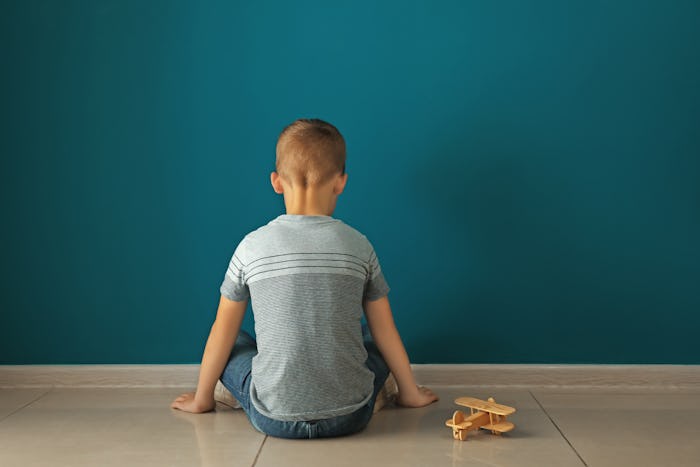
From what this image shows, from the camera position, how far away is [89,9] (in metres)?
1.74

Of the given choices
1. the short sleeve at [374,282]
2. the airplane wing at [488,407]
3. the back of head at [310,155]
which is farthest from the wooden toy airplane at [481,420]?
the back of head at [310,155]

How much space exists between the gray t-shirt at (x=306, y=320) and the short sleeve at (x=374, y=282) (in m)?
0.04

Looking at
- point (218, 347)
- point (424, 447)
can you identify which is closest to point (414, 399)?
point (424, 447)

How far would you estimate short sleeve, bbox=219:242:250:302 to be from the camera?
1454 millimetres

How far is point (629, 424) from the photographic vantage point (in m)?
1.46

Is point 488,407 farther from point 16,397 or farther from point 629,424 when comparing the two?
point 16,397

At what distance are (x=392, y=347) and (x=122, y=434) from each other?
1.64ft

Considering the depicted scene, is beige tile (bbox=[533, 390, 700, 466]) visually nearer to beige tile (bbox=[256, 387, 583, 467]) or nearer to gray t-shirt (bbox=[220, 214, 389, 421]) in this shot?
beige tile (bbox=[256, 387, 583, 467])

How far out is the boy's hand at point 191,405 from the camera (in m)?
1.56

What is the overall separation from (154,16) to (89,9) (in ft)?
0.45

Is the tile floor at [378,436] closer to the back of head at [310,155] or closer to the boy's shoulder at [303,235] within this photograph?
the boy's shoulder at [303,235]

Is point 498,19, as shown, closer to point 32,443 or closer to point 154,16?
point 154,16

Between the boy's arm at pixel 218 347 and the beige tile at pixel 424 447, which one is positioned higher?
the boy's arm at pixel 218 347

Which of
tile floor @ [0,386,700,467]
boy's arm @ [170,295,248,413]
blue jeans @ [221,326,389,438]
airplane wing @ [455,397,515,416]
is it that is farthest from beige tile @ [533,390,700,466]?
boy's arm @ [170,295,248,413]
